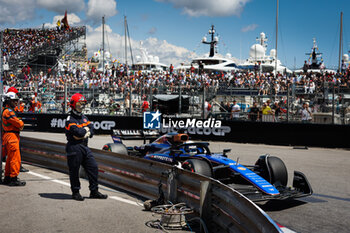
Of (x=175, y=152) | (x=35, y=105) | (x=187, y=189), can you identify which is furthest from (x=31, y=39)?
(x=187, y=189)

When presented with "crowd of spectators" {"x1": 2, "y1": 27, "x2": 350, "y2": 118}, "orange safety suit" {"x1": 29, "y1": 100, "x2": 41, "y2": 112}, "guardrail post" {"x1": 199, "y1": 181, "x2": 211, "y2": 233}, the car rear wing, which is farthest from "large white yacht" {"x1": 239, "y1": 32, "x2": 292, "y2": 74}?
"guardrail post" {"x1": 199, "y1": 181, "x2": 211, "y2": 233}

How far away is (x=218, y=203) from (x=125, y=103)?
15036mm

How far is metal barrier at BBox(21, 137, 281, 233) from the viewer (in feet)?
13.1

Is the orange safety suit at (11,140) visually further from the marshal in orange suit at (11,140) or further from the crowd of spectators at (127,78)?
the crowd of spectators at (127,78)

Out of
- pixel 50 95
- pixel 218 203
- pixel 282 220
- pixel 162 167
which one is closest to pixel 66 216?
pixel 162 167

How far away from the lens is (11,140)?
7.45 m

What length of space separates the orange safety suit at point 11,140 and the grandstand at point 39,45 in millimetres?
31883

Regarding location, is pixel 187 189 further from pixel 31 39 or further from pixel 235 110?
pixel 31 39

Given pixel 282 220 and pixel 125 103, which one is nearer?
pixel 282 220

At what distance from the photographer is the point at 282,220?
18.1 ft

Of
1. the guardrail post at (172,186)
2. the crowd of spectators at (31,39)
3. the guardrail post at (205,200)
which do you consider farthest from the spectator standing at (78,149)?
the crowd of spectators at (31,39)

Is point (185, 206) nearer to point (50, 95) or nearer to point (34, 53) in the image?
point (50, 95)

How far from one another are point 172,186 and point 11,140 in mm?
3471

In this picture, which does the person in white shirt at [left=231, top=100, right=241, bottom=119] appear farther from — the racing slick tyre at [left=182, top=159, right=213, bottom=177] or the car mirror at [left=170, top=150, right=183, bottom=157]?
the racing slick tyre at [left=182, top=159, right=213, bottom=177]
